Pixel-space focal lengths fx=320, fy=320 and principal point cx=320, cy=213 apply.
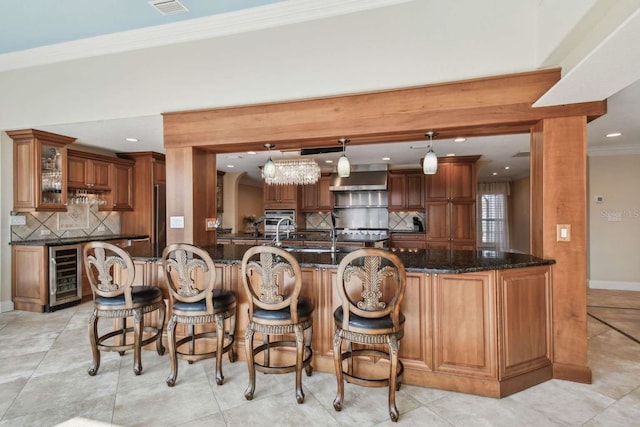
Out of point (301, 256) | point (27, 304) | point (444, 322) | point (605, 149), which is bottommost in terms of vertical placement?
point (27, 304)

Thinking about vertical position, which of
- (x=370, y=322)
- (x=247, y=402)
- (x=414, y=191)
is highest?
(x=414, y=191)

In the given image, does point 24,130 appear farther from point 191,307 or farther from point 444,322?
point 444,322

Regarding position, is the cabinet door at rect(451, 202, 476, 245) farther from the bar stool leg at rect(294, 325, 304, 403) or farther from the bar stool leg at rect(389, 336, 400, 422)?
the bar stool leg at rect(294, 325, 304, 403)

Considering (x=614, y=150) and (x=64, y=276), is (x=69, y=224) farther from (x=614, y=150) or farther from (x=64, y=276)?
(x=614, y=150)

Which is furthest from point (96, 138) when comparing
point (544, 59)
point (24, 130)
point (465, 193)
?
point (465, 193)

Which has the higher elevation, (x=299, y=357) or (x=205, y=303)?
(x=205, y=303)

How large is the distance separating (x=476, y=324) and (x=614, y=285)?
4.87m

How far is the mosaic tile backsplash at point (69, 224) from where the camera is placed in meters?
4.51

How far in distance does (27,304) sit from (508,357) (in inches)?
220

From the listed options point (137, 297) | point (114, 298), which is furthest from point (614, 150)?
point (114, 298)

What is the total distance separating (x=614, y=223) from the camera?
5309 millimetres

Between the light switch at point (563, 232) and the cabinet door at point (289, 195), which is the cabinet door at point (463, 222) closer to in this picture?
the cabinet door at point (289, 195)

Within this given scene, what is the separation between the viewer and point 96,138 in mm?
4500

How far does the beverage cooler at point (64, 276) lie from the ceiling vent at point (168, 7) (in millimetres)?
3366
